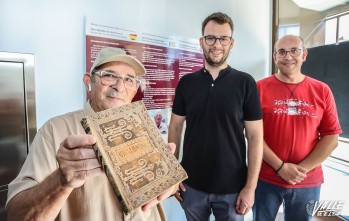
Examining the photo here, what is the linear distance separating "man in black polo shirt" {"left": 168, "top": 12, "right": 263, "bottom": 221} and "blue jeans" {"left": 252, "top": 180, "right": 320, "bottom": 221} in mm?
270

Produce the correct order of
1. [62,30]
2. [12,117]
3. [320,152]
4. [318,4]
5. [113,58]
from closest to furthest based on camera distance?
[113,58], [12,117], [62,30], [320,152], [318,4]

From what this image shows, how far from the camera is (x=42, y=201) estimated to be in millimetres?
622

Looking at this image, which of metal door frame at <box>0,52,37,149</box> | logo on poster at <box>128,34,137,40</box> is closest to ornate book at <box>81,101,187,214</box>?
metal door frame at <box>0,52,37,149</box>

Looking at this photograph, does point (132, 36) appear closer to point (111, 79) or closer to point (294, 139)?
point (111, 79)

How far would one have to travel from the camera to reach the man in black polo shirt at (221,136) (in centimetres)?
140

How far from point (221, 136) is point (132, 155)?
850 mm

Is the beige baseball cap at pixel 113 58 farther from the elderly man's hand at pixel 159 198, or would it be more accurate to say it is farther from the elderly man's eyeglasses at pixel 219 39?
the elderly man's eyeglasses at pixel 219 39

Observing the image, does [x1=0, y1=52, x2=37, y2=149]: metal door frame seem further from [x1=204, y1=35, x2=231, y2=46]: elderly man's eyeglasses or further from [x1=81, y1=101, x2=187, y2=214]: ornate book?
[x1=204, y1=35, x2=231, y2=46]: elderly man's eyeglasses

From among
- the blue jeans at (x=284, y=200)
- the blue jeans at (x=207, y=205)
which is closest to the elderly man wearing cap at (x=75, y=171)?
the blue jeans at (x=207, y=205)

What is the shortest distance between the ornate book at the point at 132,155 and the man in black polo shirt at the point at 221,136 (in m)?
0.75

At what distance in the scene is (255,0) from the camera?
98.9 inches

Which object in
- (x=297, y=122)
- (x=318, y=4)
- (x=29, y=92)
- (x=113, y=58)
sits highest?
(x=318, y=4)
